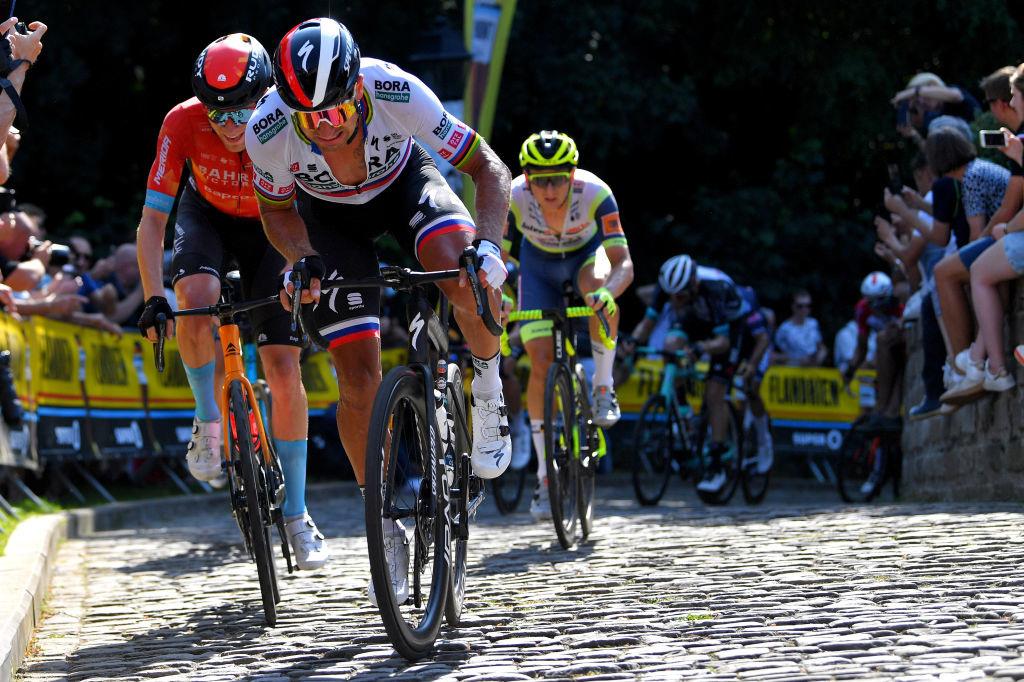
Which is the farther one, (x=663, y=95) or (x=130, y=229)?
(x=663, y=95)

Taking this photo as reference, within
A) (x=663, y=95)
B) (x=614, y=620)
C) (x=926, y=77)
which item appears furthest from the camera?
(x=663, y=95)

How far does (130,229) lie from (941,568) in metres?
15.5

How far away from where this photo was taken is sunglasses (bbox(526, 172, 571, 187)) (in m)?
9.86

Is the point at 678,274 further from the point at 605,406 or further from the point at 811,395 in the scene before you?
the point at 811,395

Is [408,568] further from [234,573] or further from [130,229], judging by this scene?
[130,229]

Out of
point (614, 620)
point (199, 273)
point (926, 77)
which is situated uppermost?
point (926, 77)

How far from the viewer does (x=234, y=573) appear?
878cm

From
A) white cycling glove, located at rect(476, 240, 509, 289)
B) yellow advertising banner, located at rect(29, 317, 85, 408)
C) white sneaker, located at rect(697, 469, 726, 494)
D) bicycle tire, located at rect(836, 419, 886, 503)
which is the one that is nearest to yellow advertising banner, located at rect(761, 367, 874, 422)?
bicycle tire, located at rect(836, 419, 886, 503)

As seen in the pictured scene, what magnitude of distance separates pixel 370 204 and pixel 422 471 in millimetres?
1257

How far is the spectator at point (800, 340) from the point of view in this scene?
867 inches

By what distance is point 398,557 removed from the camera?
5.38 m

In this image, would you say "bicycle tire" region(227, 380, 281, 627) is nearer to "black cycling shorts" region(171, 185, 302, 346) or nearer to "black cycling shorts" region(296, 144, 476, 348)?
"black cycling shorts" region(296, 144, 476, 348)

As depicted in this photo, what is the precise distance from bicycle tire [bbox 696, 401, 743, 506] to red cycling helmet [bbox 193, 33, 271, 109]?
8.29 meters

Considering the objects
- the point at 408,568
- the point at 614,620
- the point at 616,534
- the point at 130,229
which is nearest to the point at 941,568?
the point at 614,620
